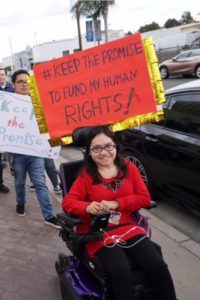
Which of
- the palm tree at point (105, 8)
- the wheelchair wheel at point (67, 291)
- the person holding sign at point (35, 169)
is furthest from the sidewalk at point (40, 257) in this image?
the palm tree at point (105, 8)

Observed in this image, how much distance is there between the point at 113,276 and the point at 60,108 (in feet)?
4.19

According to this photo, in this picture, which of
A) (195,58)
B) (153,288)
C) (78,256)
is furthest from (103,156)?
(195,58)

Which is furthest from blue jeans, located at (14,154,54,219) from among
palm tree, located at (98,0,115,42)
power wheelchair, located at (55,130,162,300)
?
palm tree, located at (98,0,115,42)

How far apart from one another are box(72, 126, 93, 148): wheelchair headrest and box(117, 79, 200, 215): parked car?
→ 1.17 meters

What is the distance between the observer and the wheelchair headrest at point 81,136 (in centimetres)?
308

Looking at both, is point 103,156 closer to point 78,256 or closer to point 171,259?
point 78,256

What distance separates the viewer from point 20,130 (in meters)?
4.74

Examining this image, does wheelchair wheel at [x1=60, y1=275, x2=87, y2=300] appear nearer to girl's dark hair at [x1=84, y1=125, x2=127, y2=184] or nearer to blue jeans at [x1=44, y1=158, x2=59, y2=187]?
girl's dark hair at [x1=84, y1=125, x2=127, y2=184]

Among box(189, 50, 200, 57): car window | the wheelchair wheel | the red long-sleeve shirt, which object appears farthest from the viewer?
box(189, 50, 200, 57): car window

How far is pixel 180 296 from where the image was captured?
3395 millimetres

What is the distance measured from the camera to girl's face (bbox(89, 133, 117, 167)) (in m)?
3.03

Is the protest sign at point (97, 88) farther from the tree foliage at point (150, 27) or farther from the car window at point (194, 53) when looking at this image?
the tree foliage at point (150, 27)

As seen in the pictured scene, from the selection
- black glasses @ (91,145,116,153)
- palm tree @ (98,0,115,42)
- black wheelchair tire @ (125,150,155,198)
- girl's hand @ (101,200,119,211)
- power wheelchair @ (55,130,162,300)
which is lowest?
black wheelchair tire @ (125,150,155,198)

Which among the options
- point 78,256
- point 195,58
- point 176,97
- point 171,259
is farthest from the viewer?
point 195,58
